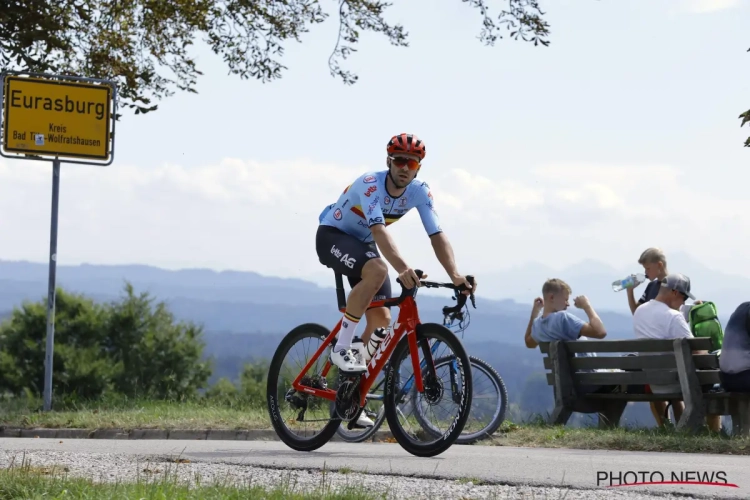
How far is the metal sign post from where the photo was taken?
14102 millimetres

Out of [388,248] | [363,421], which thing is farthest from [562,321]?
[388,248]

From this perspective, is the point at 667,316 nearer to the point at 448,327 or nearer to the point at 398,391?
the point at 448,327

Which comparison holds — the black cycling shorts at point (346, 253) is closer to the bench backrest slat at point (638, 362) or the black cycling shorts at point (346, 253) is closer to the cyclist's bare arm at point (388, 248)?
the cyclist's bare arm at point (388, 248)

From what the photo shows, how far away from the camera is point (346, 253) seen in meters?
8.18

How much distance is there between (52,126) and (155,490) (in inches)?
361

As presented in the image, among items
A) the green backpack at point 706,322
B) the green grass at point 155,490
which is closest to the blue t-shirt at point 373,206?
A: the green grass at point 155,490

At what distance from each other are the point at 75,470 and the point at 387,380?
205cm

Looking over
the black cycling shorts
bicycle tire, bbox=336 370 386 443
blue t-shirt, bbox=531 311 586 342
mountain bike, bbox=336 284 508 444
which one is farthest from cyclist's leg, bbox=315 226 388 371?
blue t-shirt, bbox=531 311 586 342

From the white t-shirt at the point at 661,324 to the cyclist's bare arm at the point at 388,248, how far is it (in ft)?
13.4

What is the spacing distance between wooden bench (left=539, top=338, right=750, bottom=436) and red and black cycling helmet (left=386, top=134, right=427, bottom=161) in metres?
3.79

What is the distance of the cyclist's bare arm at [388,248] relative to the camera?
767 cm

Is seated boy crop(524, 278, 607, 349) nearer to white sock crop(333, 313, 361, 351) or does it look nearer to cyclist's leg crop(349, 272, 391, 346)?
cyclist's leg crop(349, 272, 391, 346)

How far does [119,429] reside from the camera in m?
11.5

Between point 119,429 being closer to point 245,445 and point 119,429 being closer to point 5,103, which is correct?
point 245,445
